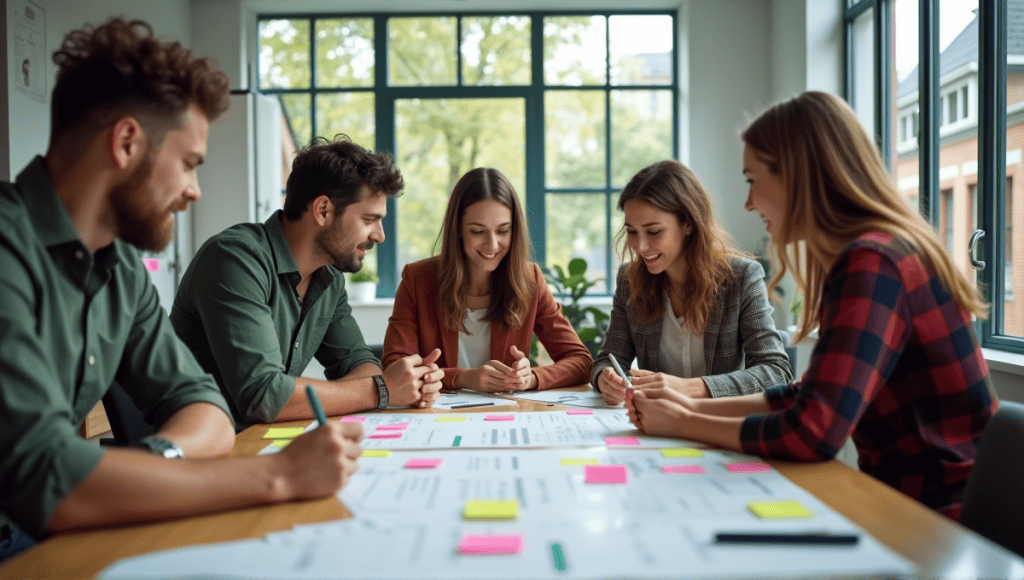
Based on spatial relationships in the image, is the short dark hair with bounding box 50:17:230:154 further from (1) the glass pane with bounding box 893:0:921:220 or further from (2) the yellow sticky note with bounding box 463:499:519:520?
(1) the glass pane with bounding box 893:0:921:220

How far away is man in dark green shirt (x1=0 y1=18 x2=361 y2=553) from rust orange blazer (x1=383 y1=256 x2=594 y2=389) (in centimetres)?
103

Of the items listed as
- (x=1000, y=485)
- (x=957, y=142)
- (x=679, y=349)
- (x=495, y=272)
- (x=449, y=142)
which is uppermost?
(x=449, y=142)

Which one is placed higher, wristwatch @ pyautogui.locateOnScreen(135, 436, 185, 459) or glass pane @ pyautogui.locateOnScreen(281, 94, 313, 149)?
glass pane @ pyautogui.locateOnScreen(281, 94, 313, 149)

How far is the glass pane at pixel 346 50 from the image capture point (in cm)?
565

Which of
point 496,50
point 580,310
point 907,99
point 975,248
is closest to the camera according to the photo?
point 975,248

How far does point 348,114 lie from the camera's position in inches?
224

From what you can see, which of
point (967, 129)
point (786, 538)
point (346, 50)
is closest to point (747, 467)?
point (786, 538)

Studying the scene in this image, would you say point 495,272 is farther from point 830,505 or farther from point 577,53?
point 577,53

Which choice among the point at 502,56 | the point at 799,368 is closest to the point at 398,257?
the point at 502,56

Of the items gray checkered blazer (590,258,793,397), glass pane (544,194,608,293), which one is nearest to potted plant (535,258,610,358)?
glass pane (544,194,608,293)

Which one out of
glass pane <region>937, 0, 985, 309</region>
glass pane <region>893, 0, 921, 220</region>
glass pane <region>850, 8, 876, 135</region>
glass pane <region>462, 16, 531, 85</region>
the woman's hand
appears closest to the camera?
the woman's hand

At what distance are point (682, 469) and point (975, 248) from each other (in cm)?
244

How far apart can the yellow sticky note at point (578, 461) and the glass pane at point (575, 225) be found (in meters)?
4.51

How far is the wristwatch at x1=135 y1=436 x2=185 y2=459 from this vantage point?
1105mm
